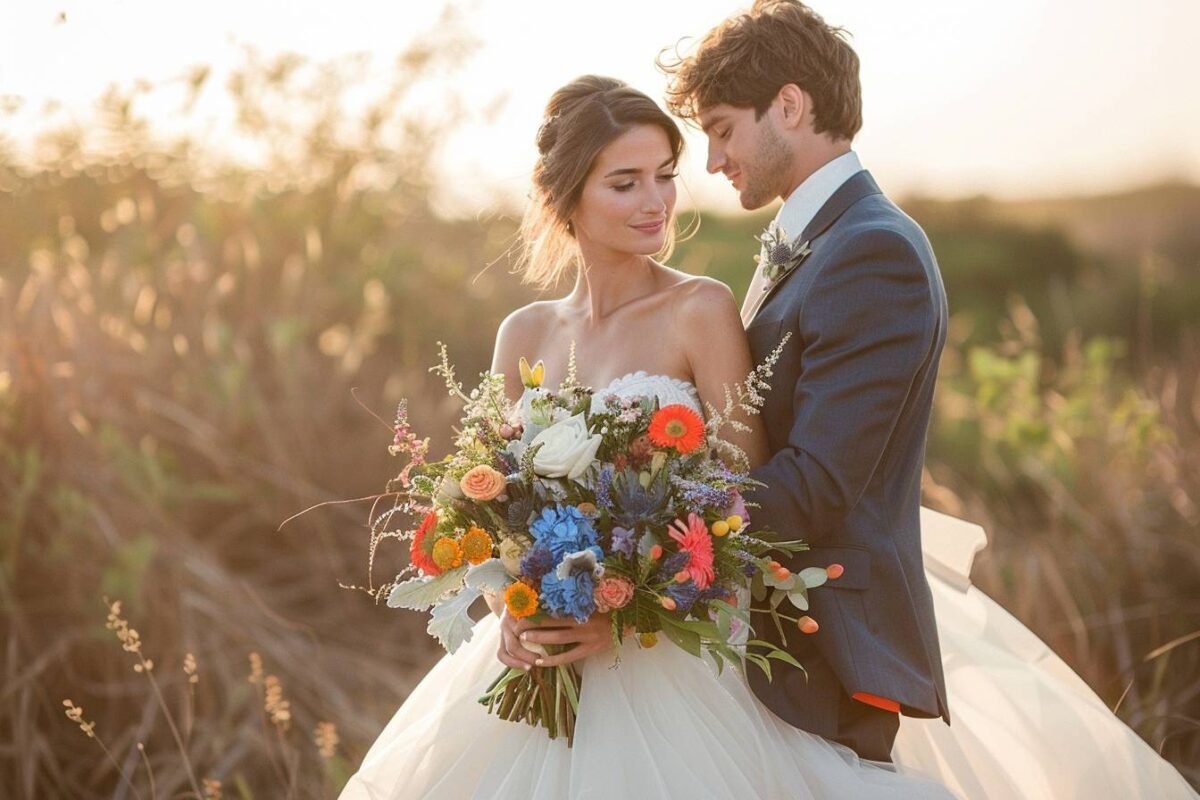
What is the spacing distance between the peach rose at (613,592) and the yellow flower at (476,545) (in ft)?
0.91

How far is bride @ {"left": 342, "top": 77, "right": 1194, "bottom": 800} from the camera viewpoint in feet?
9.71

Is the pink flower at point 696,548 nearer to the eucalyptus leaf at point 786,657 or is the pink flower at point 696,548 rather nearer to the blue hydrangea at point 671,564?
the blue hydrangea at point 671,564

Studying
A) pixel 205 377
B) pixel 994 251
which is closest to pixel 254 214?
pixel 205 377

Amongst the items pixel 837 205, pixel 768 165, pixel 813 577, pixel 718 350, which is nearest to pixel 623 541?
pixel 813 577

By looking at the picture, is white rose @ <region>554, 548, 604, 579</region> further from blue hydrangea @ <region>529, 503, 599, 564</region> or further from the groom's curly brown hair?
the groom's curly brown hair

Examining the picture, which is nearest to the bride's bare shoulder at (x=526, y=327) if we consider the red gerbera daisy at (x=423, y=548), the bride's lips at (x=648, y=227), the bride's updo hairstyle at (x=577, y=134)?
the bride's updo hairstyle at (x=577, y=134)

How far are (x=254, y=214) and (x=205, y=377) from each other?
1.20 metres

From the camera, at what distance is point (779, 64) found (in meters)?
3.41

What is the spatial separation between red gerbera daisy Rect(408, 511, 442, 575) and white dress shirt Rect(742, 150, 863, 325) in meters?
1.07

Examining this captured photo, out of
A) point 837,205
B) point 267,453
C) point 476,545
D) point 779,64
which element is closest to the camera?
point 476,545

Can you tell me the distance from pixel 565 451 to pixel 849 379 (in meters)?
0.72

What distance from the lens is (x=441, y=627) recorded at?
297 centimetres

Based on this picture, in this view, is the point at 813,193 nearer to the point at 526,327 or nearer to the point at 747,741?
the point at 526,327

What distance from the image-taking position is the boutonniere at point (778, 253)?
328 cm
